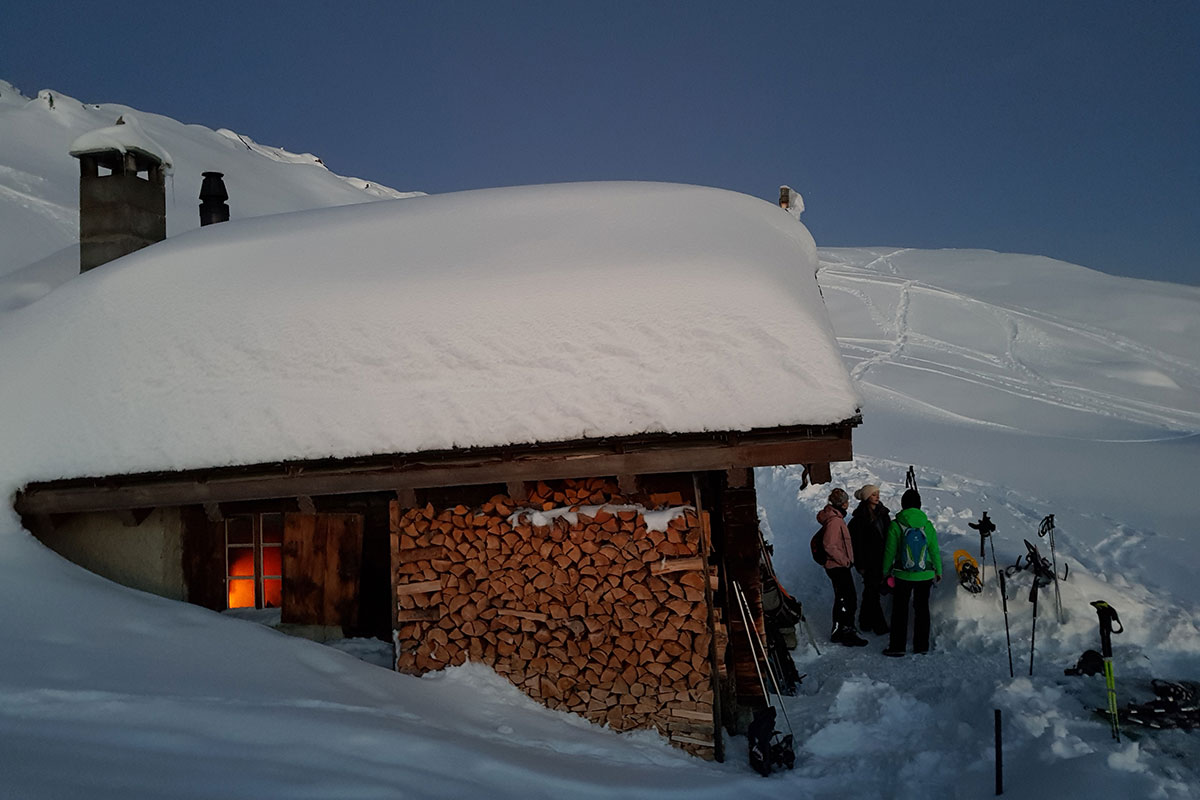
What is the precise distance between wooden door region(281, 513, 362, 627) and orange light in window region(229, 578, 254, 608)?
0.99m

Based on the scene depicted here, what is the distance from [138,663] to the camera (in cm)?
517

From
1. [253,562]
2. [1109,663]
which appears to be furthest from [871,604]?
[253,562]

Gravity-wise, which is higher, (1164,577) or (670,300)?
(670,300)

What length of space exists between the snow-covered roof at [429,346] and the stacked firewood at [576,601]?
790 mm

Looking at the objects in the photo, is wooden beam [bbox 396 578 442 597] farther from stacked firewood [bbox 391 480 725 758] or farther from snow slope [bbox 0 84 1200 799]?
snow slope [bbox 0 84 1200 799]

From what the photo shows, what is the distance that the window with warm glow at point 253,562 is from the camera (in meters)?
8.03

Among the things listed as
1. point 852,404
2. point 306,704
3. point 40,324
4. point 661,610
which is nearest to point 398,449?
point 306,704

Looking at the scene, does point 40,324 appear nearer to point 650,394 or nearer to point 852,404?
point 650,394

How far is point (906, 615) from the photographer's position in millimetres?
8242

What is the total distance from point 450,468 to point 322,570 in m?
1.98

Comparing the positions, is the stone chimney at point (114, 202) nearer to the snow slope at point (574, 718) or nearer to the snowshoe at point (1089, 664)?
the snow slope at point (574, 718)

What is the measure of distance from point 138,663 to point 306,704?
1196 millimetres

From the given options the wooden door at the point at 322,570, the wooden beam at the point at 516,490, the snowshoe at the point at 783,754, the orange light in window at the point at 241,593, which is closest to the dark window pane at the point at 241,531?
the orange light in window at the point at 241,593

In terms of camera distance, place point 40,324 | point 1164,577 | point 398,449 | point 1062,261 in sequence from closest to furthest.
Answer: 1. point 398,449
2. point 40,324
3. point 1164,577
4. point 1062,261
